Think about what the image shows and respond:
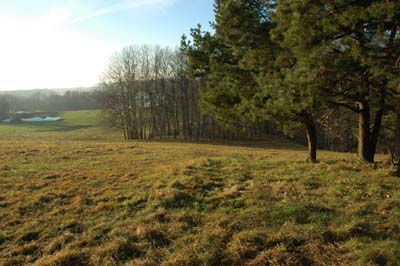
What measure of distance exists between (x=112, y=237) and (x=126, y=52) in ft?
108

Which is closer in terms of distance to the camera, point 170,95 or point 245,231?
point 245,231

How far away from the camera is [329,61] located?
564 centimetres

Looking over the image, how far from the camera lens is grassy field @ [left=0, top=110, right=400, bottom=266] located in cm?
340

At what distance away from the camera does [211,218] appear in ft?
14.6

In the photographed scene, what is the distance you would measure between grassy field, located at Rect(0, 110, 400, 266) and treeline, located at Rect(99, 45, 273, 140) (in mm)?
26159

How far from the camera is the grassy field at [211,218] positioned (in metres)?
3.40

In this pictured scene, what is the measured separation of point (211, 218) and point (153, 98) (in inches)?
1223

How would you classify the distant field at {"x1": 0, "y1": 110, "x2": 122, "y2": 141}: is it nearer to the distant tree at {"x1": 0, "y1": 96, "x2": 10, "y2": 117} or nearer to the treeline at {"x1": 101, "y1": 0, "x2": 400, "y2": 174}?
the distant tree at {"x1": 0, "y1": 96, "x2": 10, "y2": 117}

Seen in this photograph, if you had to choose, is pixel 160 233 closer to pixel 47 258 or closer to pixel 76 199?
pixel 47 258

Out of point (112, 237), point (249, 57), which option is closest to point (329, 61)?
point (249, 57)

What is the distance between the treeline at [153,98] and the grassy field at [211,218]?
26159 mm

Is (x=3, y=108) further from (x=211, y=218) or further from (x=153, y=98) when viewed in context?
(x=211, y=218)

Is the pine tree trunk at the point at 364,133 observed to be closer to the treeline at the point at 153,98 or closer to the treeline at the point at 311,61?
the treeline at the point at 311,61

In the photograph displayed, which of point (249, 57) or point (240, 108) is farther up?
point (249, 57)
